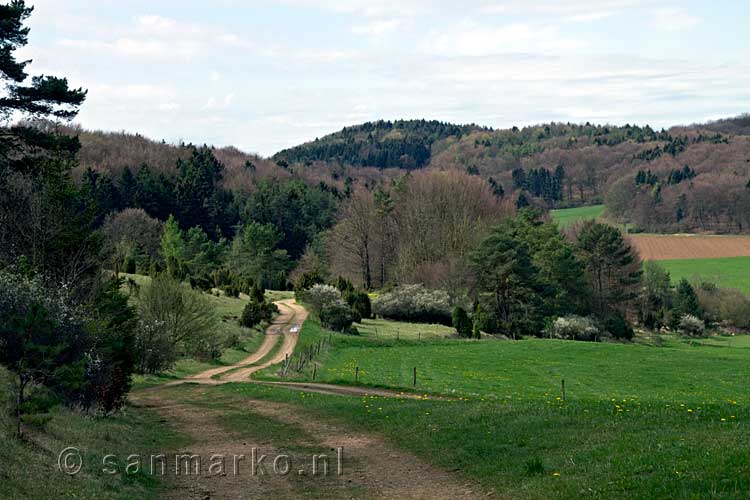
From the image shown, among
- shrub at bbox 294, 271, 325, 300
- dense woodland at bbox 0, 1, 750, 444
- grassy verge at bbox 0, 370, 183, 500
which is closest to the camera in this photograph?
grassy verge at bbox 0, 370, 183, 500

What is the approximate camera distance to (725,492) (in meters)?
9.77

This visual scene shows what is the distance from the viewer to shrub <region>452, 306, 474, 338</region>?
6334cm

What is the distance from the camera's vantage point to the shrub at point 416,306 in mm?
71812

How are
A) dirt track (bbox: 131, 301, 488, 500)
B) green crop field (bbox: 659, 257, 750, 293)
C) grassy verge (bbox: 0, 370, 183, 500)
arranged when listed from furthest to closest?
green crop field (bbox: 659, 257, 750, 293)
dirt track (bbox: 131, 301, 488, 500)
grassy verge (bbox: 0, 370, 183, 500)

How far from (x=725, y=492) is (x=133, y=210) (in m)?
101

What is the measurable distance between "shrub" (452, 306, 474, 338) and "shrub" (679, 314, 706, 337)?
3578 cm

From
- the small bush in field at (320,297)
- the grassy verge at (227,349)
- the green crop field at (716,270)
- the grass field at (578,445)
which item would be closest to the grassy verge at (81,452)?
the grass field at (578,445)

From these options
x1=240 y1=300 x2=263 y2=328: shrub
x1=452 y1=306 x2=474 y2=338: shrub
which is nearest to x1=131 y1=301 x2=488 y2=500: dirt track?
x1=240 y1=300 x2=263 y2=328: shrub

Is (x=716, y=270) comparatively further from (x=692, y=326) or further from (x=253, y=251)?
(x=253, y=251)

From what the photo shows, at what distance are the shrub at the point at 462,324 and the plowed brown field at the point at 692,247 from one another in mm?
68066

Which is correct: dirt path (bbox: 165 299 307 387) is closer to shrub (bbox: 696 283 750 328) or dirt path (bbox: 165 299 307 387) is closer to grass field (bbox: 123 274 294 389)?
grass field (bbox: 123 274 294 389)

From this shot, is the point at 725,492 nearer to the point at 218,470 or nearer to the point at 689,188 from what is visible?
the point at 218,470

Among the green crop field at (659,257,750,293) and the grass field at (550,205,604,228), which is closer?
the green crop field at (659,257,750,293)

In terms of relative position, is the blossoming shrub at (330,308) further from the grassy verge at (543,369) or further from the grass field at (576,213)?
the grass field at (576,213)
